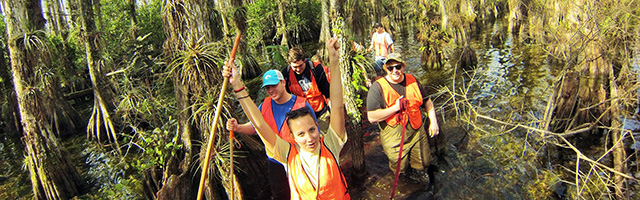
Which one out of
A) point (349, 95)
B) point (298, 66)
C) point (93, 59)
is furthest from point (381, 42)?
point (93, 59)

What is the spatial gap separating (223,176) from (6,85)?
7825mm

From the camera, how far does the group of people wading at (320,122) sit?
253 centimetres

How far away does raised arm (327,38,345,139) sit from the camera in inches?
93.8

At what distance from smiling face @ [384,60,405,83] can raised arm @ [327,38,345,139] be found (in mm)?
1642

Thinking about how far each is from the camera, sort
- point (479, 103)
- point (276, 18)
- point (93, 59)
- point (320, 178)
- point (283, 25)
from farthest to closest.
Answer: point (276, 18) < point (283, 25) < point (479, 103) < point (93, 59) < point (320, 178)

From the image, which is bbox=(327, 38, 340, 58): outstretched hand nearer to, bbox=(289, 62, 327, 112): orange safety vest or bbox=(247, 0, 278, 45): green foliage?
bbox=(289, 62, 327, 112): orange safety vest

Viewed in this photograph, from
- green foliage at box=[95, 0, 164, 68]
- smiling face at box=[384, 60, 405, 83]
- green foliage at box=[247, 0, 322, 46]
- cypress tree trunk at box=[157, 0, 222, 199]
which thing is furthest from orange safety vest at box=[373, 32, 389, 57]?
green foliage at box=[247, 0, 322, 46]

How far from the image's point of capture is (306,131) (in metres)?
2.53

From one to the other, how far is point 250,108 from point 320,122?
7.77 ft

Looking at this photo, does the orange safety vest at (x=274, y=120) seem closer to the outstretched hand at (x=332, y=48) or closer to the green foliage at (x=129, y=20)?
the outstretched hand at (x=332, y=48)

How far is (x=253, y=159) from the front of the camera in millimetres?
4512

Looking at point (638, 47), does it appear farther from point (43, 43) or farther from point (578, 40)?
point (43, 43)

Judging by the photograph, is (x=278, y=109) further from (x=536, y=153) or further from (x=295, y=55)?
(x=536, y=153)

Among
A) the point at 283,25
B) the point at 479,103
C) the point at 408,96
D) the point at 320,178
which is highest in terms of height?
the point at 283,25
